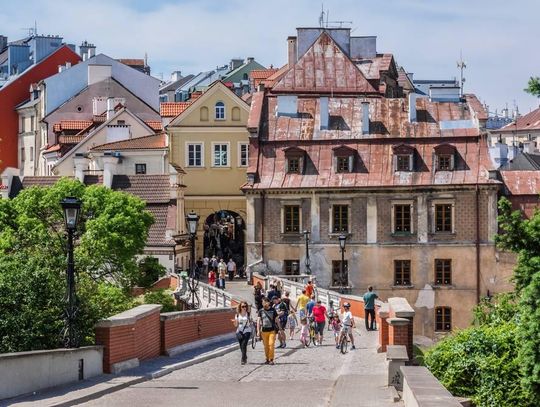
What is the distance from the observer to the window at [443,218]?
58812 millimetres

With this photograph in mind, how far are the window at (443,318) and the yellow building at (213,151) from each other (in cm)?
1137

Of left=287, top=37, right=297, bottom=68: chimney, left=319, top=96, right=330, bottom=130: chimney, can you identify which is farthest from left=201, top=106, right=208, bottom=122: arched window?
left=287, top=37, right=297, bottom=68: chimney

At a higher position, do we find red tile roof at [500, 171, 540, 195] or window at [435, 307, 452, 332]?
red tile roof at [500, 171, 540, 195]

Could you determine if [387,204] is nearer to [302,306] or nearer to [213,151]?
[213,151]

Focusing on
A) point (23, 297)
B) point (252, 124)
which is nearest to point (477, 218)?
point (252, 124)

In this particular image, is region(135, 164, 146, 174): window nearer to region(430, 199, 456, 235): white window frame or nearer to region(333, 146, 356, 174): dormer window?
region(333, 146, 356, 174): dormer window

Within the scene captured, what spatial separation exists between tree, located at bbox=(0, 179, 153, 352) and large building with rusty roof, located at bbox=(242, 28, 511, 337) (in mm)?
9508

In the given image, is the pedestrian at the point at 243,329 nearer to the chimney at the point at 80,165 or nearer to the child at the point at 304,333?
the child at the point at 304,333

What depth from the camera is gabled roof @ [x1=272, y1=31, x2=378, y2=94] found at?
6612 centimetres

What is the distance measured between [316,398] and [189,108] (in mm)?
46000

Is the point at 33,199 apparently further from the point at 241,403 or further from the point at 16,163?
the point at 16,163

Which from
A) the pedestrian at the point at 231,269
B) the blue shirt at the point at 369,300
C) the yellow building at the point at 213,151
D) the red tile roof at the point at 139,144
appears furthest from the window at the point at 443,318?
the blue shirt at the point at 369,300

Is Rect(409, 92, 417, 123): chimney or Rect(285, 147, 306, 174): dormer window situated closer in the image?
Rect(285, 147, 306, 174): dormer window

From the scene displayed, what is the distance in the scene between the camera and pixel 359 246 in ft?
194
